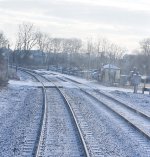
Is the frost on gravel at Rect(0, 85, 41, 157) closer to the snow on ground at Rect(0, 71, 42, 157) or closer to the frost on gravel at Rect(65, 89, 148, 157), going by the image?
the snow on ground at Rect(0, 71, 42, 157)

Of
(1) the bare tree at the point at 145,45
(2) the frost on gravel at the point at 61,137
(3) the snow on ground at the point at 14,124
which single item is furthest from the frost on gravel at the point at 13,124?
(1) the bare tree at the point at 145,45

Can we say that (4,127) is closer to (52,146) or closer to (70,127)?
(70,127)

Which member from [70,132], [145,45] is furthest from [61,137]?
[145,45]

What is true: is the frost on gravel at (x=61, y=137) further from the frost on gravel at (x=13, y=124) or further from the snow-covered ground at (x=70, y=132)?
the frost on gravel at (x=13, y=124)

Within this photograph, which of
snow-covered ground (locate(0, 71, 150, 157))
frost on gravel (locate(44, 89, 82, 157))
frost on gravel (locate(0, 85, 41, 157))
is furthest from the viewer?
snow-covered ground (locate(0, 71, 150, 157))

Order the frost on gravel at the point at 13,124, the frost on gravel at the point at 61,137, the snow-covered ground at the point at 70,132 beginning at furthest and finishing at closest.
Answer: the snow-covered ground at the point at 70,132, the frost on gravel at the point at 13,124, the frost on gravel at the point at 61,137

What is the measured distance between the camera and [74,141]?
588 inches

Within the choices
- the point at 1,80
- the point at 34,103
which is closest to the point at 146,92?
the point at 1,80

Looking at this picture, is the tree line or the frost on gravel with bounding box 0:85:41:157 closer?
the frost on gravel with bounding box 0:85:41:157

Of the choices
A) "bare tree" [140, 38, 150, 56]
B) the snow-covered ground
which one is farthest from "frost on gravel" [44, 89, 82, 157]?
"bare tree" [140, 38, 150, 56]

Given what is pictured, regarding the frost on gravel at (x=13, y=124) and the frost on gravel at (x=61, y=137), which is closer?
the frost on gravel at (x=61, y=137)

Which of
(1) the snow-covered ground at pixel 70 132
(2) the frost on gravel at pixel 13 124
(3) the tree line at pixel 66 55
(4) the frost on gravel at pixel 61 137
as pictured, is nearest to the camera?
(4) the frost on gravel at pixel 61 137

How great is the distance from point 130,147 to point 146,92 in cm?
3065

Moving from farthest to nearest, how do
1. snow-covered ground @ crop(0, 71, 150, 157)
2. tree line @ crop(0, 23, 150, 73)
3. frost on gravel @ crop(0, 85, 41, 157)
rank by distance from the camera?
tree line @ crop(0, 23, 150, 73) → snow-covered ground @ crop(0, 71, 150, 157) → frost on gravel @ crop(0, 85, 41, 157)
